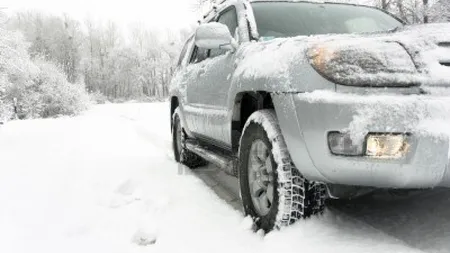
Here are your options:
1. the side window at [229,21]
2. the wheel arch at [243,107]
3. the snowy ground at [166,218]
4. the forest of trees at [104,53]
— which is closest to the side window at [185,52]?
the side window at [229,21]

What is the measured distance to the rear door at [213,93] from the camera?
3757mm

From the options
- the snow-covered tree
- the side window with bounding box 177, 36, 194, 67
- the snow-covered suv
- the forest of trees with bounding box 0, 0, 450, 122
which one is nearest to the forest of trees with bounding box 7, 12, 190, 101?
the forest of trees with bounding box 0, 0, 450, 122

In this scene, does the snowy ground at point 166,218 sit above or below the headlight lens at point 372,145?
below

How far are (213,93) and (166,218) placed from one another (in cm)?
114

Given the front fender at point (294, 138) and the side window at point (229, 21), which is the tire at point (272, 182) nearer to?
the front fender at point (294, 138)

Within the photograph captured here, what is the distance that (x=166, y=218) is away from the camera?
365 centimetres

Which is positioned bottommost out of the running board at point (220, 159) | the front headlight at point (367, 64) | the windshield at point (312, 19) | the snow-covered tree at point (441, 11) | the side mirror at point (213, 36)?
the running board at point (220, 159)

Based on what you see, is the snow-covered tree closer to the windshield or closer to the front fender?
the windshield

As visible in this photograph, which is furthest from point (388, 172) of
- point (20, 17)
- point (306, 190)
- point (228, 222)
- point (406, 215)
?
point (20, 17)

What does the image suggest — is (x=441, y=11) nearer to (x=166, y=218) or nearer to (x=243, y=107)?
(x=243, y=107)

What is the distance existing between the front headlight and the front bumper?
0.29 feet

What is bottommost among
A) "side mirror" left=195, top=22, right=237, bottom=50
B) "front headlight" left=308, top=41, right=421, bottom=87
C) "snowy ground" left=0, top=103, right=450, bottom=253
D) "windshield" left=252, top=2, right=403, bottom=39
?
"snowy ground" left=0, top=103, right=450, bottom=253

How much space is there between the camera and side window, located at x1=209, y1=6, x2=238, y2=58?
4137mm

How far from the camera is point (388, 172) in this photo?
2.36 meters
